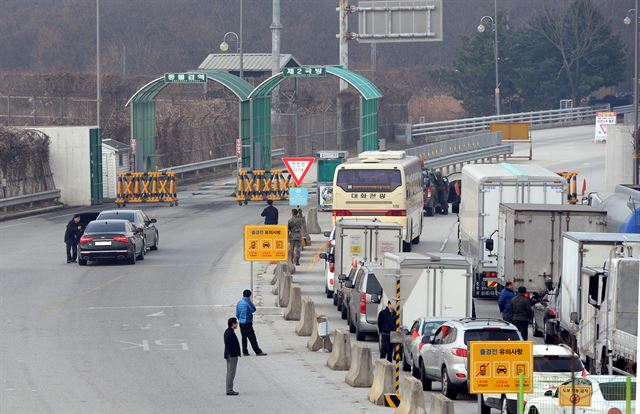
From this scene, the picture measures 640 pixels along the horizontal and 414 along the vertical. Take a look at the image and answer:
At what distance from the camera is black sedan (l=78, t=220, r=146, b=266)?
129 ft

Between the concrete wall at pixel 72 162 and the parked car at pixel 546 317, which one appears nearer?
the parked car at pixel 546 317

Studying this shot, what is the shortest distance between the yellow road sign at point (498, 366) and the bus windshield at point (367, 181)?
25.0 m

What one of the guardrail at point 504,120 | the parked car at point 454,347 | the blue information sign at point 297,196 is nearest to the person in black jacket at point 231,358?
the parked car at point 454,347

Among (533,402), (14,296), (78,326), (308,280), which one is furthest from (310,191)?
(533,402)

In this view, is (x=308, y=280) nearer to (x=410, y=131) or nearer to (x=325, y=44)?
(x=410, y=131)

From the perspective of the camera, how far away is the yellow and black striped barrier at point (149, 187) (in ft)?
190

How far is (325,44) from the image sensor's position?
141750 mm

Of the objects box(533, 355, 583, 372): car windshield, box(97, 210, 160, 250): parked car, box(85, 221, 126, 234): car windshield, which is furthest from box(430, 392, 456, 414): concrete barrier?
box(97, 210, 160, 250): parked car

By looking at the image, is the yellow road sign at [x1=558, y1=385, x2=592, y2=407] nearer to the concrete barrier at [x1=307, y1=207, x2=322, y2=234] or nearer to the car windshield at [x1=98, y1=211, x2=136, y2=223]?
the car windshield at [x1=98, y1=211, x2=136, y2=223]

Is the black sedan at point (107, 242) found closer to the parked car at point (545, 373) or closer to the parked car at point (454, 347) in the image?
the parked car at point (454, 347)

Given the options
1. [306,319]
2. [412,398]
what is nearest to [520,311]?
[306,319]

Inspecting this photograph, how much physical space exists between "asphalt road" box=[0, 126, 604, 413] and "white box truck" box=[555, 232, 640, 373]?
272 centimetres

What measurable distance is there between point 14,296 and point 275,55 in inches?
1768

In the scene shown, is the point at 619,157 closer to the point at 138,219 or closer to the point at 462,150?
the point at 462,150
